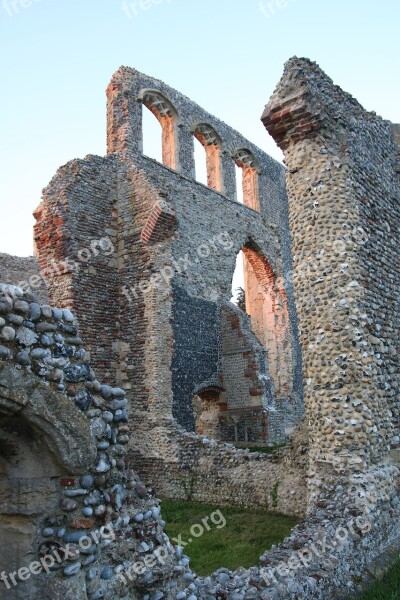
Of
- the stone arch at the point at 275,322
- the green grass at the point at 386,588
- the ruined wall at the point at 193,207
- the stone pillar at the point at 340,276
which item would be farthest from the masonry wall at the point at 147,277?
the green grass at the point at 386,588

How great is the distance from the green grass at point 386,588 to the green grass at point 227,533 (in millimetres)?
1430

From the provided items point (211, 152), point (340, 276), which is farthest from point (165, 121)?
point (340, 276)

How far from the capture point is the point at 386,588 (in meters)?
4.62

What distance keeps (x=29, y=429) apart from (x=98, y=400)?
0.57 meters

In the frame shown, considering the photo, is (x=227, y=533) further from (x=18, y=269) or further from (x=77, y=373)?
(x=18, y=269)

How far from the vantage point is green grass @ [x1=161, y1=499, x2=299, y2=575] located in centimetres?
586

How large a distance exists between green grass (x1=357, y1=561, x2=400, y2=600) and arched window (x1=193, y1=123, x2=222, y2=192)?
12.0m

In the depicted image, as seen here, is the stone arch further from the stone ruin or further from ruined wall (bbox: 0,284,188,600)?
ruined wall (bbox: 0,284,188,600)

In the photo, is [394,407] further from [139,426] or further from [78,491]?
[139,426]

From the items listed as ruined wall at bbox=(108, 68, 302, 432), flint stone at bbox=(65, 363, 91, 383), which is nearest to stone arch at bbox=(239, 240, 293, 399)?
ruined wall at bbox=(108, 68, 302, 432)

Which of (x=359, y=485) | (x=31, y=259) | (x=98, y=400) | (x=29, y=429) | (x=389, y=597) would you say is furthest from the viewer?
(x=31, y=259)

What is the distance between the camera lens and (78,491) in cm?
332

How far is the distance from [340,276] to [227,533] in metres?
3.89

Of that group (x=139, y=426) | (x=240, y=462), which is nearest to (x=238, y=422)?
(x=139, y=426)
